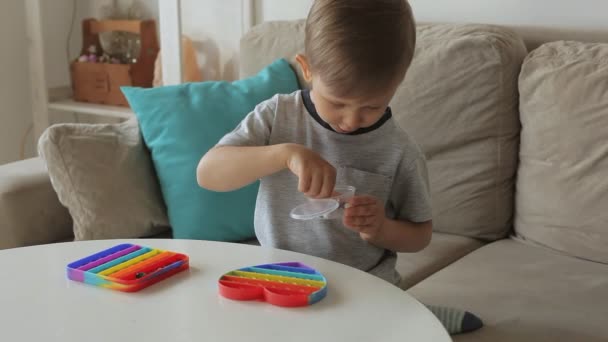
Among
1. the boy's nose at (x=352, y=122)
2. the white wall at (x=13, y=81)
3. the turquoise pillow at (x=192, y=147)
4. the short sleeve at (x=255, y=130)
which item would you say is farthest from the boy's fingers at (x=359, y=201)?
the white wall at (x=13, y=81)

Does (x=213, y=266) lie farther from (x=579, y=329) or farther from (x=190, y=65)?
(x=190, y=65)

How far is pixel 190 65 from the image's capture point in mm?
2646

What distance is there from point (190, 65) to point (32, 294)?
5.76 feet

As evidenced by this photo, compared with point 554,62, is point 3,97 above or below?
below

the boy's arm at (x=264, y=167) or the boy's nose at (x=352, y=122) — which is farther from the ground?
the boy's nose at (x=352, y=122)

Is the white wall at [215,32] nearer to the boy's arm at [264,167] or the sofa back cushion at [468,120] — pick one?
the sofa back cushion at [468,120]

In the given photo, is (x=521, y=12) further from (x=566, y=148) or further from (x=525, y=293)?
(x=525, y=293)

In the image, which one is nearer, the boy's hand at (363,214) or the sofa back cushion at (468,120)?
the boy's hand at (363,214)

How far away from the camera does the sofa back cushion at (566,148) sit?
1.66 m

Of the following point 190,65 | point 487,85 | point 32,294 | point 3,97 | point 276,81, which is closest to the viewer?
point 32,294

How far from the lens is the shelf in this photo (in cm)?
270

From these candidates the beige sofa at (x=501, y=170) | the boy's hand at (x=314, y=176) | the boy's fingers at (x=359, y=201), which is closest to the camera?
the boy's hand at (x=314, y=176)

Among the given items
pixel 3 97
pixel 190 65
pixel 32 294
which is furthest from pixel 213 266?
pixel 3 97

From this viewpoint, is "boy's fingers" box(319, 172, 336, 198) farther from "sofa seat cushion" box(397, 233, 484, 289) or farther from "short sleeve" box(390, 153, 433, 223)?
"sofa seat cushion" box(397, 233, 484, 289)
